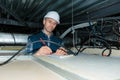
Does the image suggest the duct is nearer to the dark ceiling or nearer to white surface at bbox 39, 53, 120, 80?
the dark ceiling

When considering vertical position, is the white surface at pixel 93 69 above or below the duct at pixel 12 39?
below

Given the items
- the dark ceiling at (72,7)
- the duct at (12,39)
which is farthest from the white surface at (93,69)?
the duct at (12,39)

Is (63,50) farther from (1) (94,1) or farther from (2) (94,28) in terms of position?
(1) (94,1)

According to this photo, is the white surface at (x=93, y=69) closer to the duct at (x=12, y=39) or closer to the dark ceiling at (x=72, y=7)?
the dark ceiling at (x=72, y=7)

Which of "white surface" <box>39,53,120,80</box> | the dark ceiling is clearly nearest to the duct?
the dark ceiling

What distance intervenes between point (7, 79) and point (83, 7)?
1291 millimetres

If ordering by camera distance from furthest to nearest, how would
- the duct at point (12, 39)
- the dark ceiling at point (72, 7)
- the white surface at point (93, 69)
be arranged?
the duct at point (12, 39) → the dark ceiling at point (72, 7) → the white surface at point (93, 69)

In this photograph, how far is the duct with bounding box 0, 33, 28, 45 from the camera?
95.3 inches

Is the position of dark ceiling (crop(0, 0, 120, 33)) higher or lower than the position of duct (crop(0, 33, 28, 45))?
higher

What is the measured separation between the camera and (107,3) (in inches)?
56.3

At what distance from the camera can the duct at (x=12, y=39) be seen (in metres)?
2.42

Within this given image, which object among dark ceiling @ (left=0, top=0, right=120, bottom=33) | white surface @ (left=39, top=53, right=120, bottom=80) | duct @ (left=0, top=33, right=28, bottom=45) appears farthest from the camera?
duct @ (left=0, top=33, right=28, bottom=45)

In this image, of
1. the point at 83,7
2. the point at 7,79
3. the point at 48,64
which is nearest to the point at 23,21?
the point at 83,7

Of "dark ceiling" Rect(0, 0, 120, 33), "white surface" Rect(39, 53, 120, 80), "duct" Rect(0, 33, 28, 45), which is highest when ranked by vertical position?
"dark ceiling" Rect(0, 0, 120, 33)
